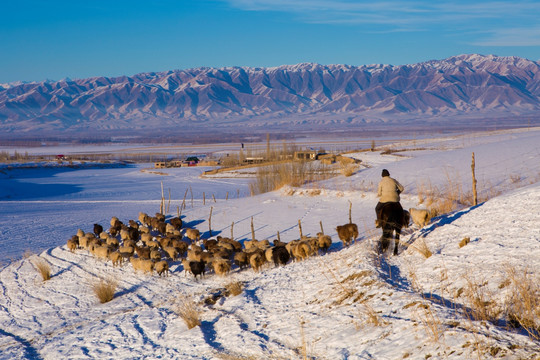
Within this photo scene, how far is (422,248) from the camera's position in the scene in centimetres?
1011

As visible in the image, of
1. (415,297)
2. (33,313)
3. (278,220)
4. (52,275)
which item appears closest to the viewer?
(415,297)

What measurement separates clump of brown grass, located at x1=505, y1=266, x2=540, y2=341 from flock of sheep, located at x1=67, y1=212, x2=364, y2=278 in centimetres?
567

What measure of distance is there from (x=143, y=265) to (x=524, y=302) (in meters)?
9.69

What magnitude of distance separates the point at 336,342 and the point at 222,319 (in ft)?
8.15

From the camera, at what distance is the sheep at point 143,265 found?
1372 centimetres

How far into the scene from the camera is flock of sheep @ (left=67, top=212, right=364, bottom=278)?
12672mm

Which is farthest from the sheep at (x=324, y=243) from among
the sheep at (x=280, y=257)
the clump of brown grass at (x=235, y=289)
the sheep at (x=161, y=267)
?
the sheep at (x=161, y=267)

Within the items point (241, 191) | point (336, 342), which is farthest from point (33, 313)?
point (241, 191)

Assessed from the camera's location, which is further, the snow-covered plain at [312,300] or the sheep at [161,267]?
the sheep at [161,267]

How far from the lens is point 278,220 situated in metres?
19.2

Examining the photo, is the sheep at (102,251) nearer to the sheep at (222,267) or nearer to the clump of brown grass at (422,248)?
the sheep at (222,267)

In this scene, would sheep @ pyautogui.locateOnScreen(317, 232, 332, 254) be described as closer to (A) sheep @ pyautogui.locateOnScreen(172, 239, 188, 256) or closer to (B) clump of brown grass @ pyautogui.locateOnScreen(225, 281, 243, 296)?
(B) clump of brown grass @ pyautogui.locateOnScreen(225, 281, 243, 296)

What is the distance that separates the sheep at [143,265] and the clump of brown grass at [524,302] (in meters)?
8.87

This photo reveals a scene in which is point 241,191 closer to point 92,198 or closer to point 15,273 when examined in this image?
A: point 92,198
